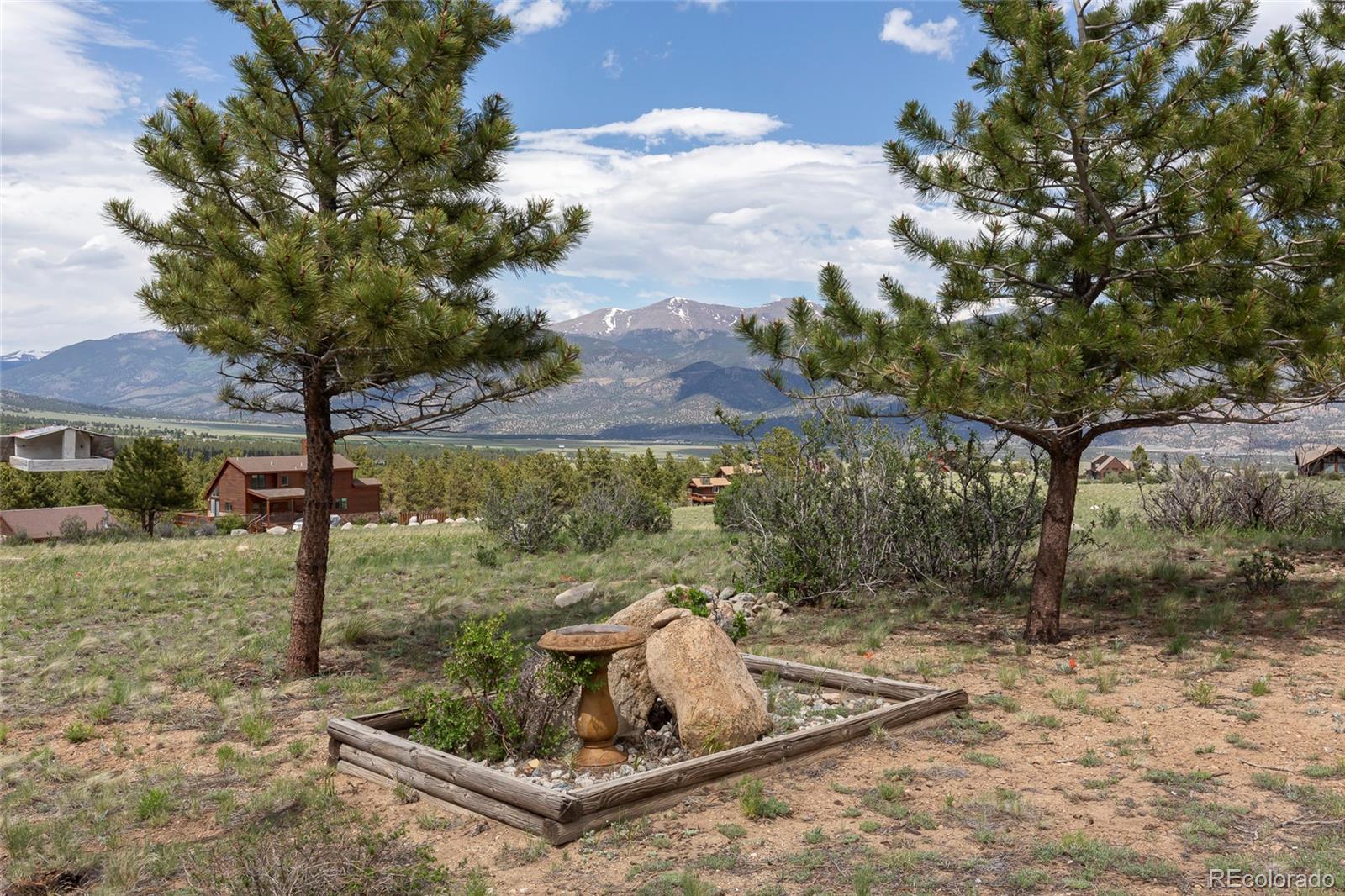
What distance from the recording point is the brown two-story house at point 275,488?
63656mm

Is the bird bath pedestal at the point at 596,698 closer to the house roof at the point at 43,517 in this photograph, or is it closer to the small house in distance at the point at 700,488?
the house roof at the point at 43,517

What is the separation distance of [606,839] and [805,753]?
5.90 ft

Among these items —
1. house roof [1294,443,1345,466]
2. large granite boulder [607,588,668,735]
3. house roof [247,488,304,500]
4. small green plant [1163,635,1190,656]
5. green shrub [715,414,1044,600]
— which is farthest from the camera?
house roof [247,488,304,500]

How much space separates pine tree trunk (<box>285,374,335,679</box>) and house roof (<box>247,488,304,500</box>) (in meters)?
58.4

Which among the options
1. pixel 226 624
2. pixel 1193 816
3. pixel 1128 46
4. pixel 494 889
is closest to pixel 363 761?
pixel 494 889

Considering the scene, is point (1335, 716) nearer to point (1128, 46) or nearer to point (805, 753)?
point (805, 753)

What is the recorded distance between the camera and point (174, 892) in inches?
180

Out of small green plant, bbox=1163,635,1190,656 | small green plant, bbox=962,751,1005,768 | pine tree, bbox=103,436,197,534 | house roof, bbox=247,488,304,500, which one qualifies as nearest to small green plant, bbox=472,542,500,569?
small green plant, bbox=1163,635,1190,656

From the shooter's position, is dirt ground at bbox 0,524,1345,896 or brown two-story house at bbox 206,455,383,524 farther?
brown two-story house at bbox 206,455,383,524

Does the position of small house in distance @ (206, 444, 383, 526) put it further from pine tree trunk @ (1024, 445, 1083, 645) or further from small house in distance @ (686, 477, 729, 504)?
pine tree trunk @ (1024, 445, 1083, 645)

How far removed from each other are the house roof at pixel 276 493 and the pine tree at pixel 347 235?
57868 millimetres

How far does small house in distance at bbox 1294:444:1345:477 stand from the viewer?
29391 mm

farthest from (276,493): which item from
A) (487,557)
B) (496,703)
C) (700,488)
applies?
(496,703)

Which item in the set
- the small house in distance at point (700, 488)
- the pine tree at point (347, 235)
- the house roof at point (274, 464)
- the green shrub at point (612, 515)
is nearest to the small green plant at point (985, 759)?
the pine tree at point (347, 235)
